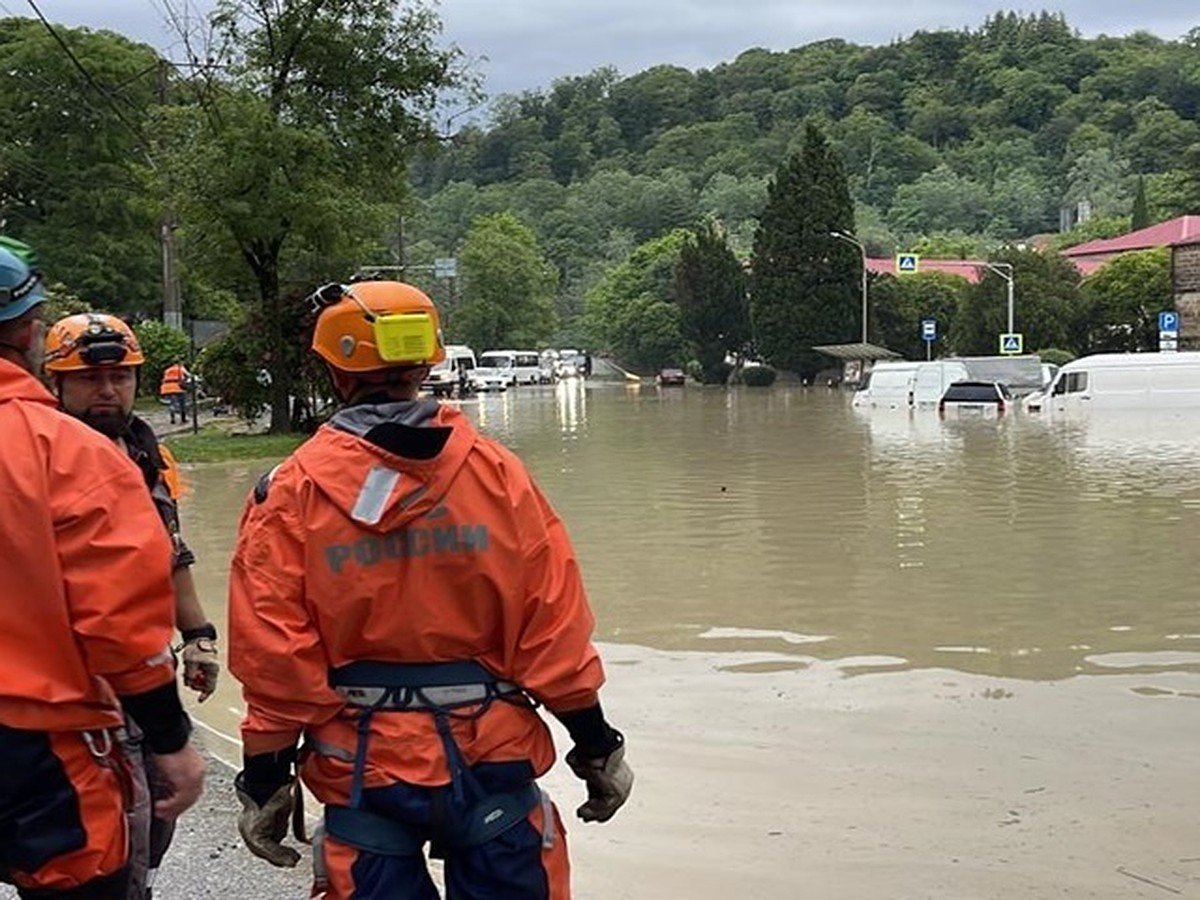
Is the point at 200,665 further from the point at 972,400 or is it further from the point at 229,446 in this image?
the point at 972,400

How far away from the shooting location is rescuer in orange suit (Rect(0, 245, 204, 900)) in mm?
2645

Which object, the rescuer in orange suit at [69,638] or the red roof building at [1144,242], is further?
the red roof building at [1144,242]

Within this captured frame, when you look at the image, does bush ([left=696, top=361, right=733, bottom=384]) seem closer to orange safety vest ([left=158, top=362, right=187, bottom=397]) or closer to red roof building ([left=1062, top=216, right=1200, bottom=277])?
red roof building ([left=1062, top=216, right=1200, bottom=277])

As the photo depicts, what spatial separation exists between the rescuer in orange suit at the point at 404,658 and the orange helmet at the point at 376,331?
0.02 meters

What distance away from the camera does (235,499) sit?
19.5 metres

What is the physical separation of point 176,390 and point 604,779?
3361cm

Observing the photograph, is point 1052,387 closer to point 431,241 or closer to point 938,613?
point 938,613

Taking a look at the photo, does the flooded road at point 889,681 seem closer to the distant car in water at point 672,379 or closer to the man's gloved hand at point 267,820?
the man's gloved hand at point 267,820

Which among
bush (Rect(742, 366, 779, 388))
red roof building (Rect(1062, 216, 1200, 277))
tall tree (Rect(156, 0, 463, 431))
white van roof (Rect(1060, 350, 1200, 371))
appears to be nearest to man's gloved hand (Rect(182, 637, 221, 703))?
tall tree (Rect(156, 0, 463, 431))

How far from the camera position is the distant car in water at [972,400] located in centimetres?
3894

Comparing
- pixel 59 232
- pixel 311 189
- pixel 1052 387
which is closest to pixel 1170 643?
pixel 311 189

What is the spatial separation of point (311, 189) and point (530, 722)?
25.2 meters

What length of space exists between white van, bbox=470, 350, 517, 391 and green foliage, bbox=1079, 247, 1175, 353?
28365mm

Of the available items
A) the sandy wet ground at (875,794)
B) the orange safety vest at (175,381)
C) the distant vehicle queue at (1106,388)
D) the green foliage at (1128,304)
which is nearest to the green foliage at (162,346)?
the orange safety vest at (175,381)
